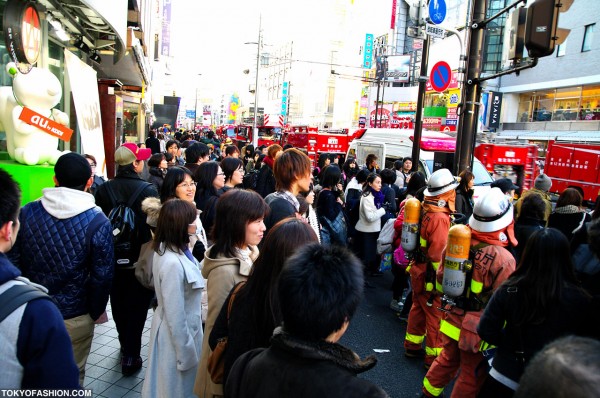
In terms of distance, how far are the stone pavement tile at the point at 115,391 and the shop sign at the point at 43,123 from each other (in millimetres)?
2586

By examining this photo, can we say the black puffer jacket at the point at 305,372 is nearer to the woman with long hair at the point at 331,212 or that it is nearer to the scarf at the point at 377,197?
the woman with long hair at the point at 331,212

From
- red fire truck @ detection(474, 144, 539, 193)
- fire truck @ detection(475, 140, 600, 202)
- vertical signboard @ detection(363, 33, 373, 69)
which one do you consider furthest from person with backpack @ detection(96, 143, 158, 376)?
vertical signboard @ detection(363, 33, 373, 69)

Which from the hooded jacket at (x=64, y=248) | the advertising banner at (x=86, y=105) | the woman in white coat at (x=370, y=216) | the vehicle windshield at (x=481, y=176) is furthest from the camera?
the vehicle windshield at (x=481, y=176)

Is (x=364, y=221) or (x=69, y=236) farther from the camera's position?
(x=364, y=221)

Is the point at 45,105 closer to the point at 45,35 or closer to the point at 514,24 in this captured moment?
the point at 45,35

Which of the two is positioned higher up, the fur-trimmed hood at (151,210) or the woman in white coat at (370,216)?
the fur-trimmed hood at (151,210)

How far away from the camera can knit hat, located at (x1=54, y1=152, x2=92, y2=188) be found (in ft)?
10.2

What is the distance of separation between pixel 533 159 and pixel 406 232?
11756 millimetres

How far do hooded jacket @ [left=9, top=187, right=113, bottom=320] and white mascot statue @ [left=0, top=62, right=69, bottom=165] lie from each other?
2.09 meters

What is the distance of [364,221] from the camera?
24.1 ft

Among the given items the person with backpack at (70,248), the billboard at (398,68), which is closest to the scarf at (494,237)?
the person with backpack at (70,248)

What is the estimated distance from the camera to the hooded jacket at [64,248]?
9.53 feet

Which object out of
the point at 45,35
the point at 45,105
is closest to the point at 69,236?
the point at 45,105

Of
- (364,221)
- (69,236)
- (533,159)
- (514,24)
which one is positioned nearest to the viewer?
(69,236)
